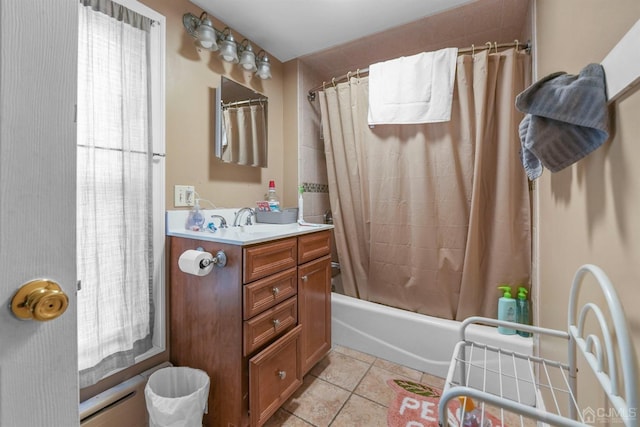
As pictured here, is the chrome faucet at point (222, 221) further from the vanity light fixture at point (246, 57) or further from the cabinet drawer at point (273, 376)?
the vanity light fixture at point (246, 57)

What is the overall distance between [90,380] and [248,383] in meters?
0.62

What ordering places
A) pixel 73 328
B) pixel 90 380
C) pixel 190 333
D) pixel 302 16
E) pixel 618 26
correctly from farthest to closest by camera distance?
pixel 302 16 → pixel 190 333 → pixel 90 380 → pixel 618 26 → pixel 73 328

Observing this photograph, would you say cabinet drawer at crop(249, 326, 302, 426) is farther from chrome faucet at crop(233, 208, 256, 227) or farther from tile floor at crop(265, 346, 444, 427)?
chrome faucet at crop(233, 208, 256, 227)

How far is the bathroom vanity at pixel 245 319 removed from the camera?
1.10m

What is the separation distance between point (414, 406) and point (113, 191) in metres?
1.77

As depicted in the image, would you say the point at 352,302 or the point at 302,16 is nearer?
the point at 302,16

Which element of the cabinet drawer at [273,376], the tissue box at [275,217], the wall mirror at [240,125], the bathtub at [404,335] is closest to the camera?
the cabinet drawer at [273,376]

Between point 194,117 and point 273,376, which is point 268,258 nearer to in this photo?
point 273,376

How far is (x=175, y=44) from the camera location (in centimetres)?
140

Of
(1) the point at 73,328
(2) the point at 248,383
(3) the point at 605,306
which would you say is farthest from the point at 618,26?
(2) the point at 248,383

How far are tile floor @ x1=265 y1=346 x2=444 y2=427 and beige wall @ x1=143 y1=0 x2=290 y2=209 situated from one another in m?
1.18

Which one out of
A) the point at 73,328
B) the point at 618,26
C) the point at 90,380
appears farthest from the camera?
the point at 90,380

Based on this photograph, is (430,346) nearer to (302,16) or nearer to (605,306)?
(605,306)

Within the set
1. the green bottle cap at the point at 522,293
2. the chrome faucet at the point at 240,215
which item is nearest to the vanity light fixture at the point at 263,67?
the chrome faucet at the point at 240,215
